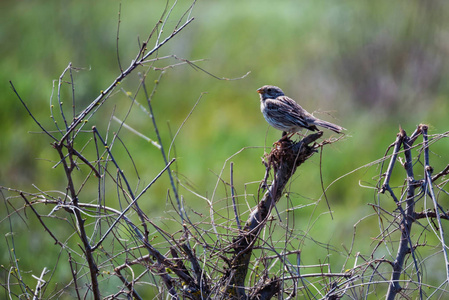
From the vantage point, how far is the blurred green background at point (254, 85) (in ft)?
34.2

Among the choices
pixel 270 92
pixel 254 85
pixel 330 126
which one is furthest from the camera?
pixel 254 85

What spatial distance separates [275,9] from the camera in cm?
1369

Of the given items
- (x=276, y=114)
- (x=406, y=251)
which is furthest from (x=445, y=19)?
(x=406, y=251)

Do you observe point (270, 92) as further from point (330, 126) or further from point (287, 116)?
point (330, 126)

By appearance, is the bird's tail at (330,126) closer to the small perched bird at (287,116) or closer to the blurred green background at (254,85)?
the small perched bird at (287,116)

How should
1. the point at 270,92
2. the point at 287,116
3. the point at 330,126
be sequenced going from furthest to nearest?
the point at 270,92 < the point at 287,116 < the point at 330,126

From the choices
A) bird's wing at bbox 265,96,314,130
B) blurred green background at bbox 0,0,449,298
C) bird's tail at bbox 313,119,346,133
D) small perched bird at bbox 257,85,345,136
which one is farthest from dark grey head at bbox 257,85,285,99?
blurred green background at bbox 0,0,449,298

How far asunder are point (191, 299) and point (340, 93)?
8.28 m

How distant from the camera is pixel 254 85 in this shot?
12.4 metres

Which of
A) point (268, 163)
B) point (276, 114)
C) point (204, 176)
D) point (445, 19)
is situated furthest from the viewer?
point (445, 19)

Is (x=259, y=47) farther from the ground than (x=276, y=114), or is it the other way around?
(x=259, y=47)

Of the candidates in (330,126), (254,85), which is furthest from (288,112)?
(254,85)

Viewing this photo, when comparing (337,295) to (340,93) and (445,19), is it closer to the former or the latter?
(340,93)

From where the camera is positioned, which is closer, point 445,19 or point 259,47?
point 445,19
